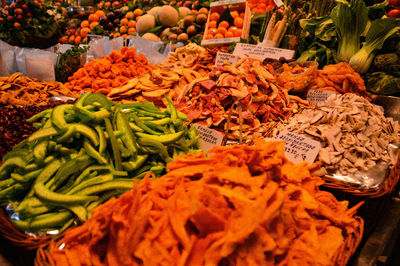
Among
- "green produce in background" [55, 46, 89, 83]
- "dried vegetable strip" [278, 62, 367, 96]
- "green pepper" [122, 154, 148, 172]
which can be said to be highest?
"dried vegetable strip" [278, 62, 367, 96]

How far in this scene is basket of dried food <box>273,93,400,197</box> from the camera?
113cm

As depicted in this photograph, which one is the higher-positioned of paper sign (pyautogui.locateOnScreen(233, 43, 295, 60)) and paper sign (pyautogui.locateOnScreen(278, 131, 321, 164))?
paper sign (pyautogui.locateOnScreen(233, 43, 295, 60))

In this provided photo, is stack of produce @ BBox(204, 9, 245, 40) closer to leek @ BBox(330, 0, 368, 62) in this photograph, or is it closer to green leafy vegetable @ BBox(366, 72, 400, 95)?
leek @ BBox(330, 0, 368, 62)

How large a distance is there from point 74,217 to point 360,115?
1563mm

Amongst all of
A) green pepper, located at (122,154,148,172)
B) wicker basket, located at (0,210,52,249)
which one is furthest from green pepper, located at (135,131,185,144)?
wicker basket, located at (0,210,52,249)

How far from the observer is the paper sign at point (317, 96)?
190 cm

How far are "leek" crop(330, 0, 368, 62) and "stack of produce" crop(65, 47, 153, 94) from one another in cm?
206

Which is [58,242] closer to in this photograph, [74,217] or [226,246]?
[74,217]

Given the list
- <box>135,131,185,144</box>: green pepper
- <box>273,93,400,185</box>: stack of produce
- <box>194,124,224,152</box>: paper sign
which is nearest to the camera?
<box>135,131,185,144</box>: green pepper

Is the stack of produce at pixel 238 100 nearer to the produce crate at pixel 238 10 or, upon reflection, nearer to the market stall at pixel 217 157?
the market stall at pixel 217 157

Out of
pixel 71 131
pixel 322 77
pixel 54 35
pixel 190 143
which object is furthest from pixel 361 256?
pixel 54 35

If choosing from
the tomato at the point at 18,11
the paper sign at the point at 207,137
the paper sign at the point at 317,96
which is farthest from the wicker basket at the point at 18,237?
the tomato at the point at 18,11

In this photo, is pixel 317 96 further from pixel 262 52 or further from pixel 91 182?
pixel 91 182

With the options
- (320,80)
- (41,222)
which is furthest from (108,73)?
(320,80)
